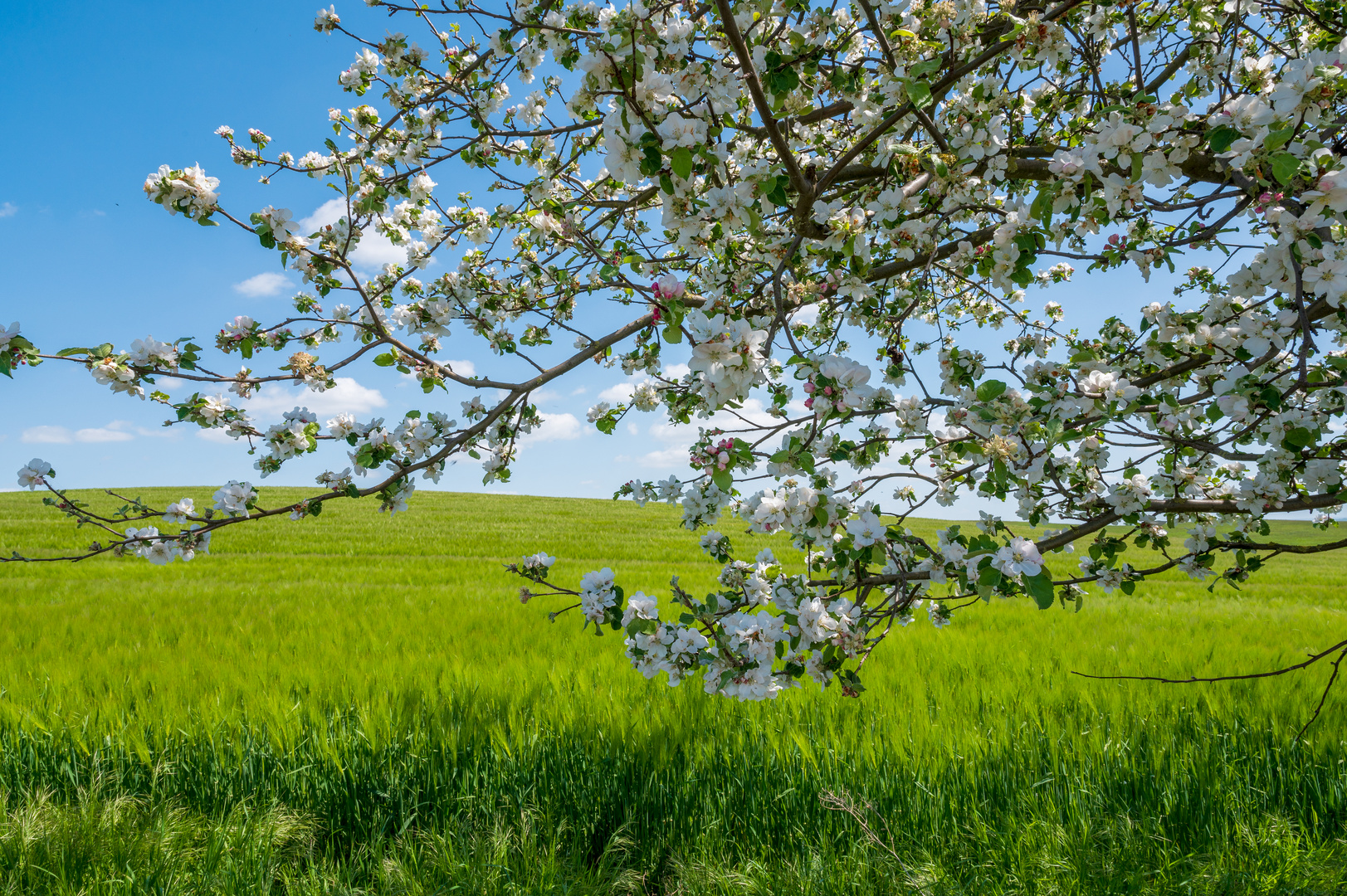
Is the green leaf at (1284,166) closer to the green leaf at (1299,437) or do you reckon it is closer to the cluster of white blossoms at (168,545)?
the green leaf at (1299,437)

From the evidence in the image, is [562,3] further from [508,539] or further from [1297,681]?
[508,539]

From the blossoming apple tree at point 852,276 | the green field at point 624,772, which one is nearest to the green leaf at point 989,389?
the blossoming apple tree at point 852,276

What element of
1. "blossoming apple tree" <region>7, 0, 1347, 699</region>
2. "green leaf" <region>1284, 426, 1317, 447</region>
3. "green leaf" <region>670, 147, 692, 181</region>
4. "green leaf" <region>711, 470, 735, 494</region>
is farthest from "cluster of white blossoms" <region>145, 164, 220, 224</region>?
"green leaf" <region>1284, 426, 1317, 447</region>

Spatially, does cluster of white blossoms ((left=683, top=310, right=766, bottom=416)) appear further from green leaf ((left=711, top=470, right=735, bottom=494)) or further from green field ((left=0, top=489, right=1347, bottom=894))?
green field ((left=0, top=489, right=1347, bottom=894))

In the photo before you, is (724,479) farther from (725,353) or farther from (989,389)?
(989,389)

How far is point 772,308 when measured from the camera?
3002 millimetres

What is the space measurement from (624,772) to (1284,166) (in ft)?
11.1

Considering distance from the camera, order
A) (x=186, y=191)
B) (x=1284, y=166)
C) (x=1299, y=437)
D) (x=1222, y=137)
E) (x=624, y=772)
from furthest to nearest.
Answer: (x=624, y=772), (x=186, y=191), (x=1299, y=437), (x=1222, y=137), (x=1284, y=166)

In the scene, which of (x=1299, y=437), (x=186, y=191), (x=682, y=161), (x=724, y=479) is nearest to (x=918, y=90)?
(x=682, y=161)

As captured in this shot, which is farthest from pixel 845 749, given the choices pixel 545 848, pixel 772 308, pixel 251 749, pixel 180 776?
pixel 180 776

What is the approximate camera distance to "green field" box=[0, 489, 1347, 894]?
2.74m

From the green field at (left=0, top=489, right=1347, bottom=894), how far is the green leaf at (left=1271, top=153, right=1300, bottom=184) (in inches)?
102

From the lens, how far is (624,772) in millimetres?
3346

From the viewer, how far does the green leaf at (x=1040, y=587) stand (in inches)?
74.6
